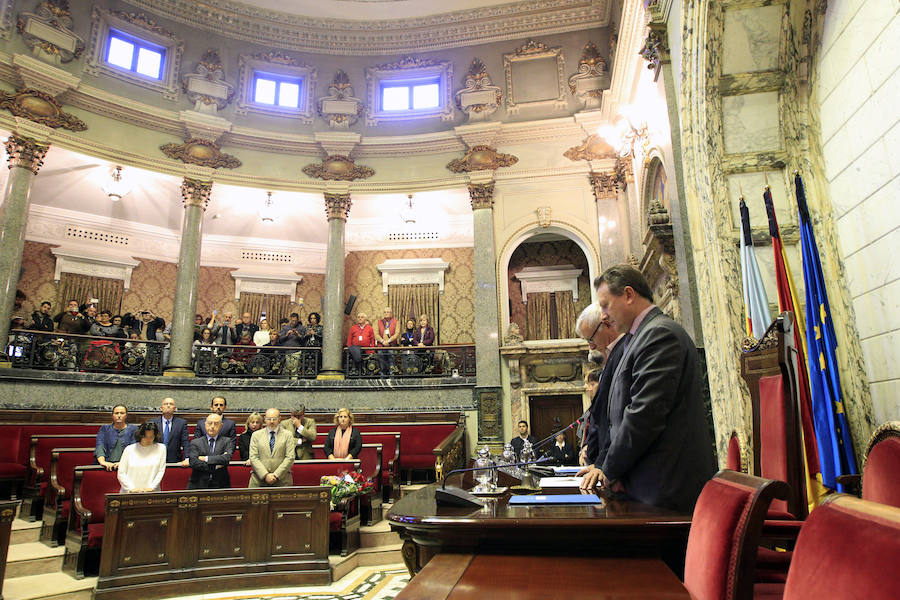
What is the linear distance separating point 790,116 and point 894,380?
238cm

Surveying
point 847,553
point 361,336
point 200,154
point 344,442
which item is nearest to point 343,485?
point 344,442

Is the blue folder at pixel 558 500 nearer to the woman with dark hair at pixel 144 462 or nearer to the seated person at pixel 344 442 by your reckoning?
the woman with dark hair at pixel 144 462

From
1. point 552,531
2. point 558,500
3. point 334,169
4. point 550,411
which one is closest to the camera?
point 552,531

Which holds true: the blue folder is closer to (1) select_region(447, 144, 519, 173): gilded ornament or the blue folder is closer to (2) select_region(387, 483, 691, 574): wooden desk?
(2) select_region(387, 483, 691, 574): wooden desk

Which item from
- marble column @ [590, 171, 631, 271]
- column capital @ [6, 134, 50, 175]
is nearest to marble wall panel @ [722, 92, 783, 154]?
marble column @ [590, 171, 631, 271]

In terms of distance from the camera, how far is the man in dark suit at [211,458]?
5.96 meters

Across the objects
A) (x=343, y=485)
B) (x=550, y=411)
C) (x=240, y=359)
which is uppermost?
(x=240, y=359)

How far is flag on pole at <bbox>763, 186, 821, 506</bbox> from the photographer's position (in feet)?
12.2

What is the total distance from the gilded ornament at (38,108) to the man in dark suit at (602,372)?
1150 cm

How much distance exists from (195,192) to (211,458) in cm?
752

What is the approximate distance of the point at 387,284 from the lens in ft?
49.2

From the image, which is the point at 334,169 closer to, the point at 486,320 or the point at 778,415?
the point at 486,320

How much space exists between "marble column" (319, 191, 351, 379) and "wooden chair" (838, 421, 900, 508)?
9882 mm

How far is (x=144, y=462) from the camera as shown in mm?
5656
